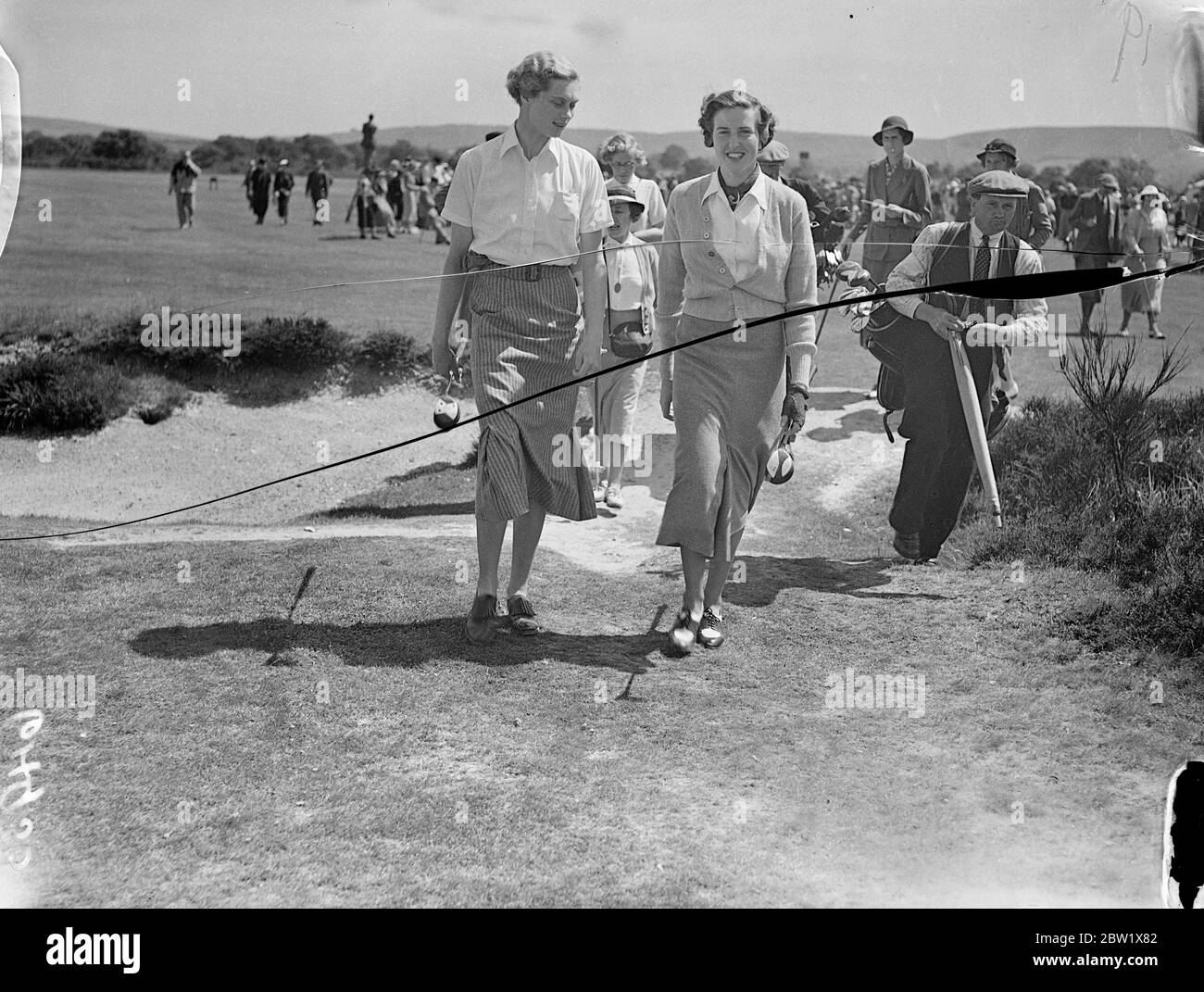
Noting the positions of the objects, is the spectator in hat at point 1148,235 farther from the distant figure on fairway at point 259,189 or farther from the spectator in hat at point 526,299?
the distant figure on fairway at point 259,189

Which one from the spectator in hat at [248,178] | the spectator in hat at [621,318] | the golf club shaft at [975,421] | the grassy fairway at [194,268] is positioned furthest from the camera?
the spectator in hat at [248,178]

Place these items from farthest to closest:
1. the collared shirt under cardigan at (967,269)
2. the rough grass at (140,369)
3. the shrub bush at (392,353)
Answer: the shrub bush at (392,353) → the rough grass at (140,369) → the collared shirt under cardigan at (967,269)

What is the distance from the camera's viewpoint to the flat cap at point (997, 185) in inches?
Result: 194

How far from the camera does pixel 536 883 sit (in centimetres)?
356

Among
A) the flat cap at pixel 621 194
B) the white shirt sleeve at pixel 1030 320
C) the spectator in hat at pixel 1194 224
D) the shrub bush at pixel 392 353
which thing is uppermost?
the flat cap at pixel 621 194

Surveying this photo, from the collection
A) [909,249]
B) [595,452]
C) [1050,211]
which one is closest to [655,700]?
[909,249]

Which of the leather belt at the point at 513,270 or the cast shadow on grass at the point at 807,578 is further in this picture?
the cast shadow on grass at the point at 807,578

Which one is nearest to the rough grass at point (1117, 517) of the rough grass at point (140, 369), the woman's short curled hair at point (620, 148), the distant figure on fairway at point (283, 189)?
the woman's short curled hair at point (620, 148)

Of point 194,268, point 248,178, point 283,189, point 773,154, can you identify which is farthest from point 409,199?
point 773,154

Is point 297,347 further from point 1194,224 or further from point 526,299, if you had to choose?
point 1194,224

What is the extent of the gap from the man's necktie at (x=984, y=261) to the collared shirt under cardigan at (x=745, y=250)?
0.69 metres

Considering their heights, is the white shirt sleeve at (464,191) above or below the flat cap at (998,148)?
below

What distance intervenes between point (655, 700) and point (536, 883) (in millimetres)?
1285

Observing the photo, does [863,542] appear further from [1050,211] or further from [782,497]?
[1050,211]
